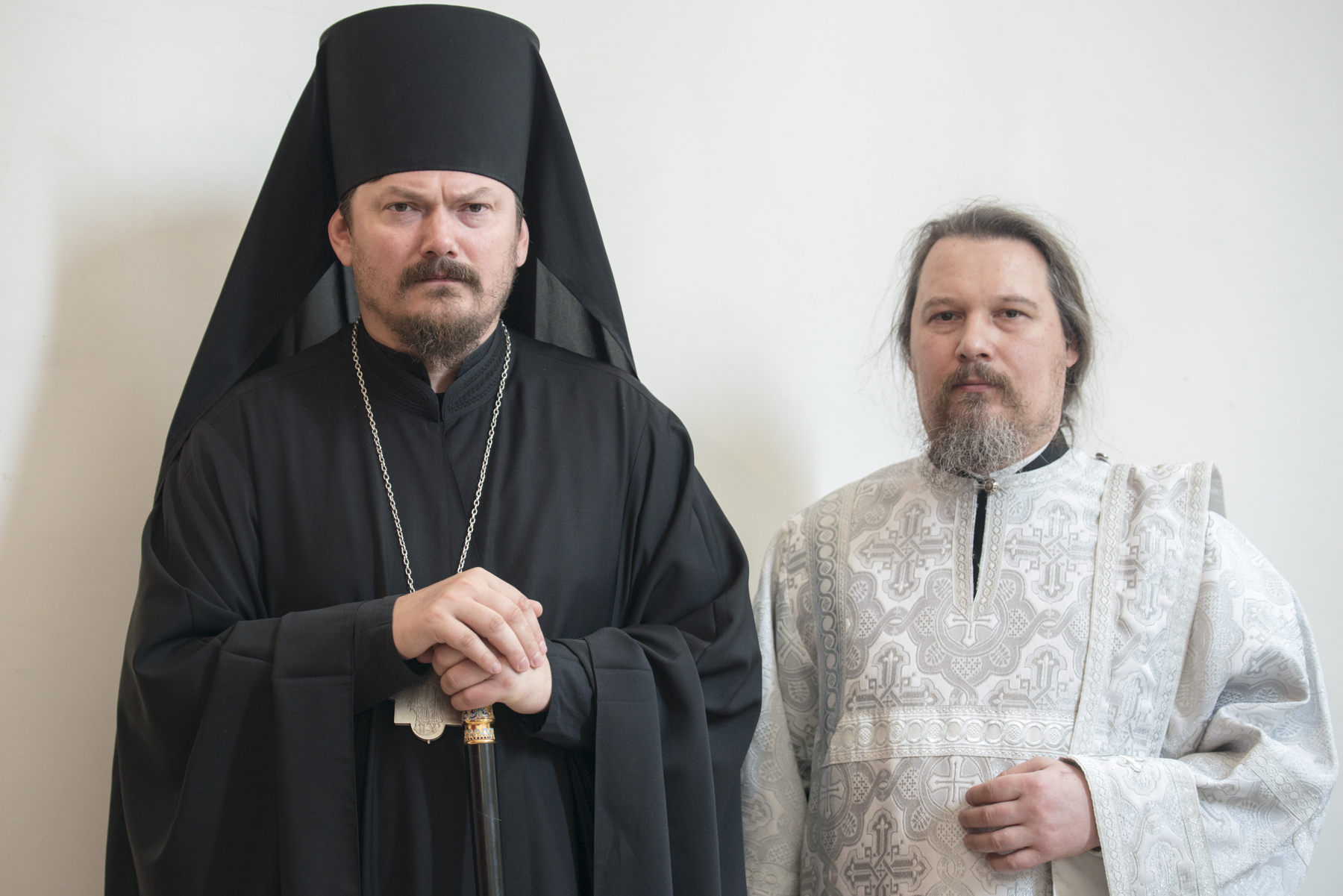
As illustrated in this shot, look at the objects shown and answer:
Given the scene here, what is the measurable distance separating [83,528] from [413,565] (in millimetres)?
919

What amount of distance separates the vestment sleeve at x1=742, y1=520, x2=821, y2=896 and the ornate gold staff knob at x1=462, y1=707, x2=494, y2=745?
2.49 ft

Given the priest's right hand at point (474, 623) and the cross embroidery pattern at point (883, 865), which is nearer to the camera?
the priest's right hand at point (474, 623)

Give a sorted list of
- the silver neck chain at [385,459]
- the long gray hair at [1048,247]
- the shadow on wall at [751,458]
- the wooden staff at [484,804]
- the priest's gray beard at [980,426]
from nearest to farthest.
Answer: the wooden staff at [484,804], the silver neck chain at [385,459], the priest's gray beard at [980,426], the long gray hair at [1048,247], the shadow on wall at [751,458]

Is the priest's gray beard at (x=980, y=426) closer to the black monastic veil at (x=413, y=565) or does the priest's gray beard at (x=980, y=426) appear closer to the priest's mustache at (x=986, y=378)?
the priest's mustache at (x=986, y=378)

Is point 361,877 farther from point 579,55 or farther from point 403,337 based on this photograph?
point 579,55

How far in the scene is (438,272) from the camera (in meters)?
2.00

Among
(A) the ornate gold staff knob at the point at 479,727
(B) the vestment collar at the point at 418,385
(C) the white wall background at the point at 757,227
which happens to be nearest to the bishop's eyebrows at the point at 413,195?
(B) the vestment collar at the point at 418,385

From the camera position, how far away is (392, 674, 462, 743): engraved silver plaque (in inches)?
71.4

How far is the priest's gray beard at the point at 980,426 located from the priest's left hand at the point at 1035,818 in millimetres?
642

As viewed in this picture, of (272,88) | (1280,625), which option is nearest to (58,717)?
A: (272,88)

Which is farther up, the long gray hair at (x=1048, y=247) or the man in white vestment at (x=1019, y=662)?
the long gray hair at (x=1048, y=247)

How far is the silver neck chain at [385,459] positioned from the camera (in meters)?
1.98

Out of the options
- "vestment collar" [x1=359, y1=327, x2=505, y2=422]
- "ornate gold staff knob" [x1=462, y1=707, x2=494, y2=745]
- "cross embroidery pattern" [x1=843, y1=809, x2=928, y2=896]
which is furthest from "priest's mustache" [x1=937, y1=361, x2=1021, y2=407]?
"ornate gold staff knob" [x1=462, y1=707, x2=494, y2=745]

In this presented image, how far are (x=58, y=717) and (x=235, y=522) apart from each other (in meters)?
0.79
